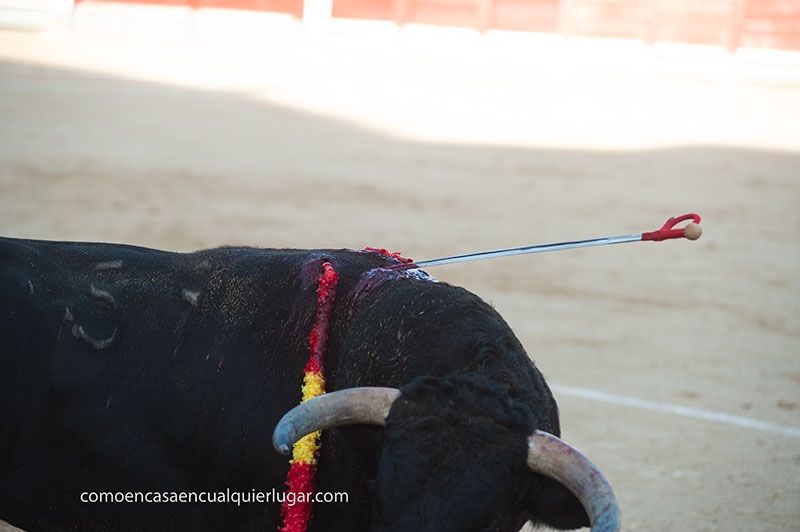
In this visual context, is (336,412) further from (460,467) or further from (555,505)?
(555,505)

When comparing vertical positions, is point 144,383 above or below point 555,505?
below

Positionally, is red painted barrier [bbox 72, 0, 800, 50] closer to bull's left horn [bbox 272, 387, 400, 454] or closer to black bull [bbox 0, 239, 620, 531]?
black bull [bbox 0, 239, 620, 531]

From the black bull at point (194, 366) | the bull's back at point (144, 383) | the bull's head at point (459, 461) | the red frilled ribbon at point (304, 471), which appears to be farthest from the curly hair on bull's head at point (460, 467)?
the bull's back at point (144, 383)

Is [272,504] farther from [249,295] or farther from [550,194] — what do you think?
[550,194]

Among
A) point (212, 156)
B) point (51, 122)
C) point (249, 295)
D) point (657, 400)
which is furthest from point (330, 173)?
point (249, 295)

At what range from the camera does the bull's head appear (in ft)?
5.44

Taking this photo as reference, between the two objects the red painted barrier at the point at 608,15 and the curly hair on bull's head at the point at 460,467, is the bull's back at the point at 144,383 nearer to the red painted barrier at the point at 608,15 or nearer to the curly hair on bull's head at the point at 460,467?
the curly hair on bull's head at the point at 460,467

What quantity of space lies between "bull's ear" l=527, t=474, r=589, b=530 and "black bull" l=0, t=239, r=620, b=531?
0.57 ft

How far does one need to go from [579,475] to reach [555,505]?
11cm

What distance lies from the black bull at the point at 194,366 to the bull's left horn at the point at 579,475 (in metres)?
0.16

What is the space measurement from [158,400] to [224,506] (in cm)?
26

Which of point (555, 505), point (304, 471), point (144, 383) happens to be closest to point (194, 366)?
point (144, 383)

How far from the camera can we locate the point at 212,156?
8.98 metres

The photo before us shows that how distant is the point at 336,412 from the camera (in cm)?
174
